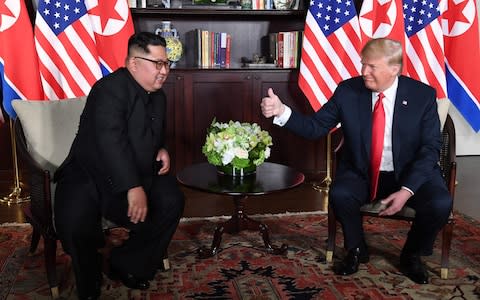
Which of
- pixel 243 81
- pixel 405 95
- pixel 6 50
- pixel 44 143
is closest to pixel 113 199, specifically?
pixel 44 143

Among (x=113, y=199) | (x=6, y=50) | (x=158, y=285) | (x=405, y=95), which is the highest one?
(x=6, y=50)

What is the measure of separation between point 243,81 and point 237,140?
1840mm

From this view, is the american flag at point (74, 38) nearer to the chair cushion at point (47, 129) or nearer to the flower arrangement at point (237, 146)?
the chair cushion at point (47, 129)

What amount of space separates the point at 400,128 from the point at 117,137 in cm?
136

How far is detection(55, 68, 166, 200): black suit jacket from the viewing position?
2322 millimetres

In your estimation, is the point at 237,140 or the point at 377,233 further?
the point at 377,233

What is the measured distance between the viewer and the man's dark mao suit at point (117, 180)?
2.32m

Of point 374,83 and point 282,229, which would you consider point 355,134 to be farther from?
point 282,229

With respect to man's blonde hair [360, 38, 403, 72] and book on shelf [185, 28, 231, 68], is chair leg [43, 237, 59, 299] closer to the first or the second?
man's blonde hair [360, 38, 403, 72]

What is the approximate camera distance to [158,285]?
8.46 ft

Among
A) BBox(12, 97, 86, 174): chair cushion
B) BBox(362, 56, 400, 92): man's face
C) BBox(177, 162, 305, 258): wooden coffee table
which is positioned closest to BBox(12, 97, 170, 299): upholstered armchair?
BBox(12, 97, 86, 174): chair cushion

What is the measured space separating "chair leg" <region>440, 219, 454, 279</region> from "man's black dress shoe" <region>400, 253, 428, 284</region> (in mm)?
87

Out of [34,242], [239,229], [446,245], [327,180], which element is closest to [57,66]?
[34,242]

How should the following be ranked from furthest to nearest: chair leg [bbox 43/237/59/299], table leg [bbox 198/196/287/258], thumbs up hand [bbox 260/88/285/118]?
table leg [bbox 198/196/287/258] → thumbs up hand [bbox 260/88/285/118] → chair leg [bbox 43/237/59/299]
